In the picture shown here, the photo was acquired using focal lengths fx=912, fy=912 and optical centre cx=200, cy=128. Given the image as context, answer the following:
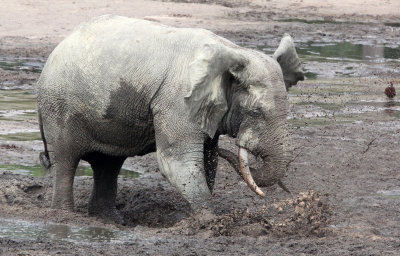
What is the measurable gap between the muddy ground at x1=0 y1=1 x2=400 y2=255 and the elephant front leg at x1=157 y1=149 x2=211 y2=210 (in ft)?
0.47

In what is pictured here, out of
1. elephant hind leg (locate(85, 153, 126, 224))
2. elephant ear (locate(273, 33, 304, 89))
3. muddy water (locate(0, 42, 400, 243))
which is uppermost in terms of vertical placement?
elephant ear (locate(273, 33, 304, 89))

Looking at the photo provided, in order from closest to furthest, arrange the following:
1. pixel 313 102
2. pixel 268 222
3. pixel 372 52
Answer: pixel 268 222
pixel 313 102
pixel 372 52

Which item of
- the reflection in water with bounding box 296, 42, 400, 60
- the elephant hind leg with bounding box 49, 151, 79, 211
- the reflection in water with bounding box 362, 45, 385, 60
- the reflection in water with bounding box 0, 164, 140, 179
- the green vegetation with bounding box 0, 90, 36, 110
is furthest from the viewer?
the reflection in water with bounding box 362, 45, 385, 60

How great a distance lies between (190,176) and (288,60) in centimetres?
150

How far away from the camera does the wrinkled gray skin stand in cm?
751

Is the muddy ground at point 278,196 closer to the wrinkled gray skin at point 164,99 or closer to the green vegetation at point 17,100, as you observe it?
the green vegetation at point 17,100

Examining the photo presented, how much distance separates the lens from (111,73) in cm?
787

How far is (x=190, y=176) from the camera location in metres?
7.56

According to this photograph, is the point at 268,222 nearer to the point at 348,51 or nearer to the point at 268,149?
the point at 268,149

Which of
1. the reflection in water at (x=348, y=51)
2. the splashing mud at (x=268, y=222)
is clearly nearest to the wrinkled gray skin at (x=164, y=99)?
the splashing mud at (x=268, y=222)

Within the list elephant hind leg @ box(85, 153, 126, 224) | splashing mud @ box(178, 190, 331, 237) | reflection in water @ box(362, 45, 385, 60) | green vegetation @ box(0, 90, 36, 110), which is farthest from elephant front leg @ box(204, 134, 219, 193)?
reflection in water @ box(362, 45, 385, 60)

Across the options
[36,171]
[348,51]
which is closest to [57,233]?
[36,171]

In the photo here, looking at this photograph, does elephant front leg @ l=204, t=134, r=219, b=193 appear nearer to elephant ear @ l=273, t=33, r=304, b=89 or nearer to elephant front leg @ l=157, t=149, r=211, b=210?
elephant front leg @ l=157, t=149, r=211, b=210

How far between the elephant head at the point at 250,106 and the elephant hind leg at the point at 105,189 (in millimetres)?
1708
